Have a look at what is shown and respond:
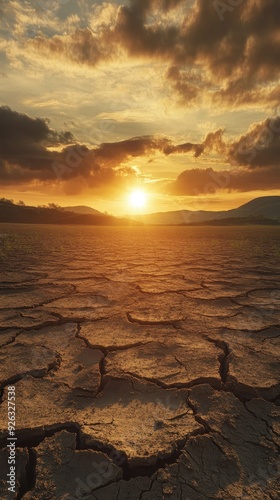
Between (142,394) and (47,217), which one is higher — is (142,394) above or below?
below

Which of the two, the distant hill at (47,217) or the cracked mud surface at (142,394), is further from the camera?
the distant hill at (47,217)

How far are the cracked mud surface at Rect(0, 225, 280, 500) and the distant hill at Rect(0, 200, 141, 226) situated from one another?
2216 cm

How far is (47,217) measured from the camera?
26.3m

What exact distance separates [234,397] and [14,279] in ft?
9.80

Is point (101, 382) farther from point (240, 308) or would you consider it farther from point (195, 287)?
point (195, 287)

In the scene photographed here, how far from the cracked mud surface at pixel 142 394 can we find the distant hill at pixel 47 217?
22160mm

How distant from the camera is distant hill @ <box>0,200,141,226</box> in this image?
2500 cm

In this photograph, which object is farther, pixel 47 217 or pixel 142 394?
pixel 47 217

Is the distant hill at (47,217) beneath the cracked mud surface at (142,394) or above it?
above

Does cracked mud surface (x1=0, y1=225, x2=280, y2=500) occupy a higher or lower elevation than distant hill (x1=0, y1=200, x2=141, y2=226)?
lower

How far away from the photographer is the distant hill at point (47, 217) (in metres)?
25.0

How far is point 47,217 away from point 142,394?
86.7 ft

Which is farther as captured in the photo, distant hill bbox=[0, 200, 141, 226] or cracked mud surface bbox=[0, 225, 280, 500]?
distant hill bbox=[0, 200, 141, 226]

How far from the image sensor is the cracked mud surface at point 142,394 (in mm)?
973
